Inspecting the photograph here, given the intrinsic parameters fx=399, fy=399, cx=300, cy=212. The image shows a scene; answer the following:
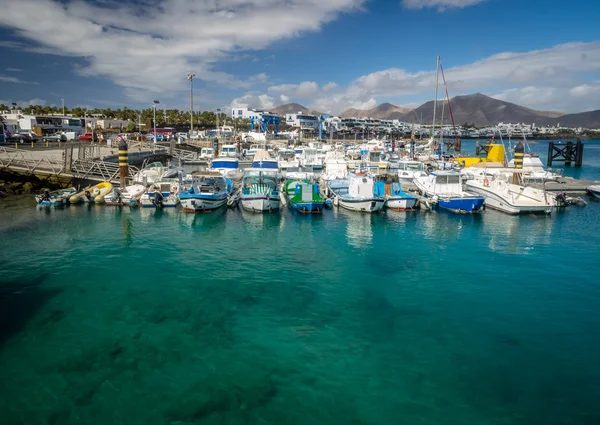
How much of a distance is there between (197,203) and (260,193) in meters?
5.29

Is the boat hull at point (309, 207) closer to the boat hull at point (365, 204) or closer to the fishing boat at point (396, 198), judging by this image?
the boat hull at point (365, 204)

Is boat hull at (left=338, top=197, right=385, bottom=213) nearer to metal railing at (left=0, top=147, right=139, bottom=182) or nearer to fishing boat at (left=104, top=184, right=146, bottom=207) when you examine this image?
fishing boat at (left=104, top=184, right=146, bottom=207)

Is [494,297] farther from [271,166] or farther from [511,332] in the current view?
[271,166]

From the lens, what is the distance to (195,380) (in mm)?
11336

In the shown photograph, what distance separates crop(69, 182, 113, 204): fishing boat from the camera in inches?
1377

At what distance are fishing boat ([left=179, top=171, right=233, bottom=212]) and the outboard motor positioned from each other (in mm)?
2645

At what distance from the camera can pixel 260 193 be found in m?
34.0

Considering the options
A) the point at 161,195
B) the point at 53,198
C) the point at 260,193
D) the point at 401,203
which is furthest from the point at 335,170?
the point at 53,198

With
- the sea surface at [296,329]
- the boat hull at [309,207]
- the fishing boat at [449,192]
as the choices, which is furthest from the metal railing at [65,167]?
the fishing boat at [449,192]

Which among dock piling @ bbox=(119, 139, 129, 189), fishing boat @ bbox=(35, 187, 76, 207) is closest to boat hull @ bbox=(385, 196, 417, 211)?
dock piling @ bbox=(119, 139, 129, 189)

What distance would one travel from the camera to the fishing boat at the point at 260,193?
32.2m

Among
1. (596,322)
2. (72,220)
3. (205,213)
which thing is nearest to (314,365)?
(596,322)

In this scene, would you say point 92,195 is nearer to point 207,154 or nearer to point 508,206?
point 207,154

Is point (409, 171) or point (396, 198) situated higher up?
point (409, 171)
